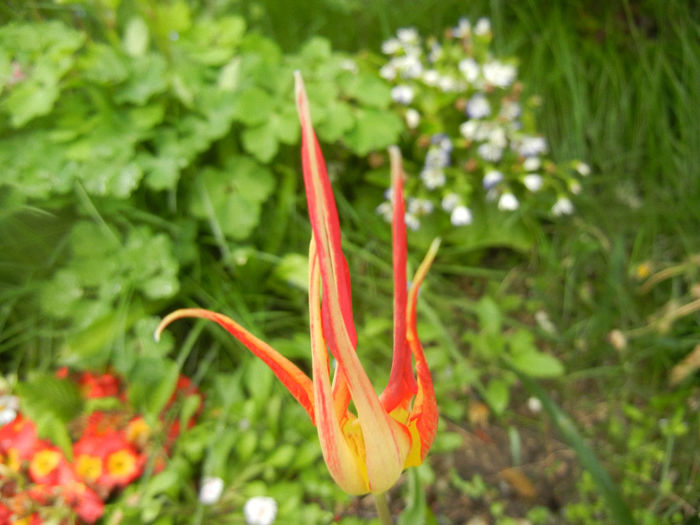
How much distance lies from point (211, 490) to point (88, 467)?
0.26m

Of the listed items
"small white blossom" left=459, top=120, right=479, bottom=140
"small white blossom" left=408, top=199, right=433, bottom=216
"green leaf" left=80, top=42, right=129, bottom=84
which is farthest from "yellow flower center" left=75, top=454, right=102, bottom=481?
"small white blossom" left=459, top=120, right=479, bottom=140

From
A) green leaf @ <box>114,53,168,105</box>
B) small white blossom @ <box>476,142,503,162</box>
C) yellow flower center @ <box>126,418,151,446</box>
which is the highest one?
green leaf @ <box>114,53,168,105</box>

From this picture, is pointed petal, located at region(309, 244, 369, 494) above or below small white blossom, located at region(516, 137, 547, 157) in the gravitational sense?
below

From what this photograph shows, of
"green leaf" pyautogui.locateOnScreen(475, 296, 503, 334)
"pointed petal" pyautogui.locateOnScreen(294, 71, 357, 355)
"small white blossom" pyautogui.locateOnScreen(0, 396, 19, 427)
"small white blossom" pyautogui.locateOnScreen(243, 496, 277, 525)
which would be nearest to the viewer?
"pointed petal" pyautogui.locateOnScreen(294, 71, 357, 355)

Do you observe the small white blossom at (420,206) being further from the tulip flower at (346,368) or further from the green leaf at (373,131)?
the tulip flower at (346,368)

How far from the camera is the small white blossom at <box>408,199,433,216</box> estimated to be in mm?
1414

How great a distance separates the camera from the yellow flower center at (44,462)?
3.51 ft

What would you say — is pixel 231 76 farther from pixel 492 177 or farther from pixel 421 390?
pixel 421 390

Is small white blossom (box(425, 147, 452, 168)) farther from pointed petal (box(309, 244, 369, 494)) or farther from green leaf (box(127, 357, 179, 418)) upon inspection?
pointed petal (box(309, 244, 369, 494))

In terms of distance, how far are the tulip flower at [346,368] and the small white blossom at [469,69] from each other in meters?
1.08

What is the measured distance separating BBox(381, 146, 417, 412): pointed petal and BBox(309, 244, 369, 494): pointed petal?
0.06 metres

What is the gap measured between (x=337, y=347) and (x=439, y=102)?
3.82 ft

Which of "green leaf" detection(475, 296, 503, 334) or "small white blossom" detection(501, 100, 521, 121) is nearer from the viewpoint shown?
"green leaf" detection(475, 296, 503, 334)

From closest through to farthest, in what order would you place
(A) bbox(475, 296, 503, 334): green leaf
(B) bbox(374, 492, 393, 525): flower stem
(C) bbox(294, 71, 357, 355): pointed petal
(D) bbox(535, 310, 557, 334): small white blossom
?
1. (C) bbox(294, 71, 357, 355): pointed petal
2. (B) bbox(374, 492, 393, 525): flower stem
3. (A) bbox(475, 296, 503, 334): green leaf
4. (D) bbox(535, 310, 557, 334): small white blossom
